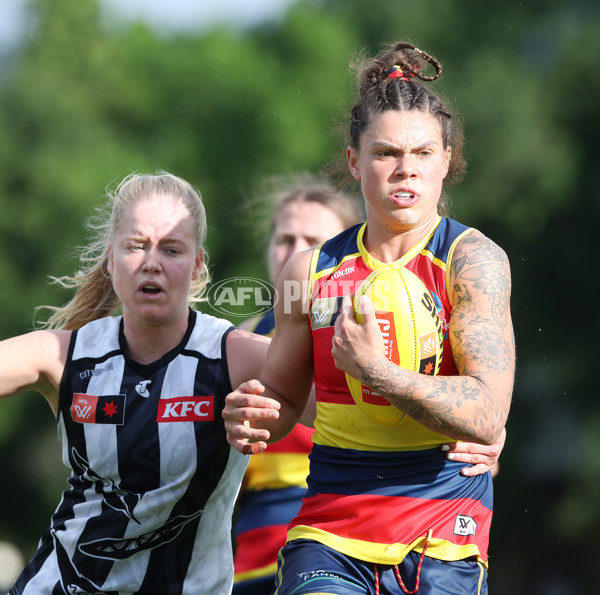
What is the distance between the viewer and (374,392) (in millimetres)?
3260

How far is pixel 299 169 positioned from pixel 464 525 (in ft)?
38.7

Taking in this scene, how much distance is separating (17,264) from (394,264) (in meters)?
12.5

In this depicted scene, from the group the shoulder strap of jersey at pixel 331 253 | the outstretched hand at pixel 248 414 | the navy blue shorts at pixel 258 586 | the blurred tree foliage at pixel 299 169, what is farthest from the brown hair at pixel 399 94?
the blurred tree foliage at pixel 299 169

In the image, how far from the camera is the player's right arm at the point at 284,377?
11.2 ft

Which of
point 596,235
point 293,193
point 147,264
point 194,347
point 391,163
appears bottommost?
point 194,347

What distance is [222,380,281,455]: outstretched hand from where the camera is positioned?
3.36m

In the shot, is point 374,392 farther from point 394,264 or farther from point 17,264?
point 17,264

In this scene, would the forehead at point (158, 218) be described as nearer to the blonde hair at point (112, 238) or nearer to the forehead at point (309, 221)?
the blonde hair at point (112, 238)

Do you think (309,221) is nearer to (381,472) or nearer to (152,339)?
(152,339)

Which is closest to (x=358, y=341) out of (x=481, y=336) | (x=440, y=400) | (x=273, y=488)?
(x=440, y=400)

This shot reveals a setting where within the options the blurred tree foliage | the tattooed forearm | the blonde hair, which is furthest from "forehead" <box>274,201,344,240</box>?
the blurred tree foliage

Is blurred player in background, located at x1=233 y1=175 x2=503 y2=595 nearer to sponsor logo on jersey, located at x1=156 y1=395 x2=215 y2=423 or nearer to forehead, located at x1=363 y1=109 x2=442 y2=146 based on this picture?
forehead, located at x1=363 y1=109 x2=442 y2=146

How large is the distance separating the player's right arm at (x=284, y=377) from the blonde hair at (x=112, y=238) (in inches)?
26.5

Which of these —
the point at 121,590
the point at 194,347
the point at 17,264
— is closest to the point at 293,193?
the point at 194,347
